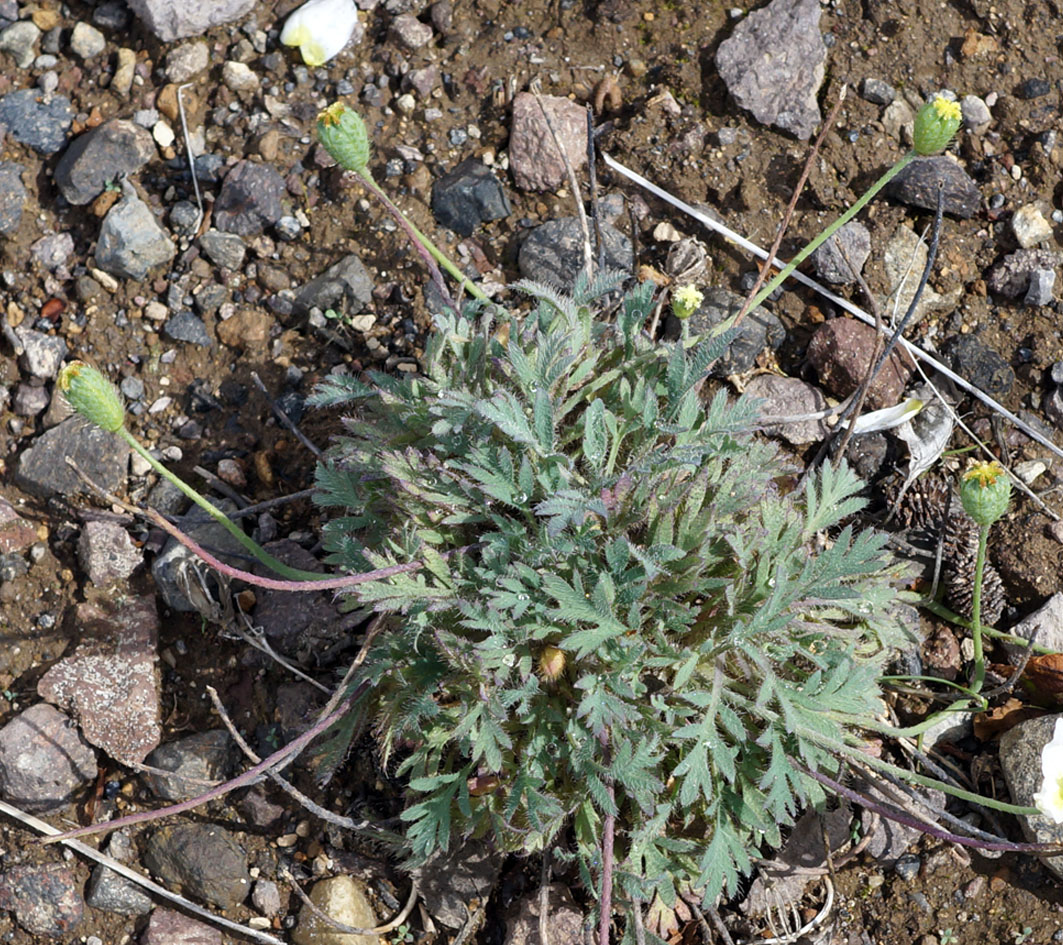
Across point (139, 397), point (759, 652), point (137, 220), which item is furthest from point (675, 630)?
point (137, 220)

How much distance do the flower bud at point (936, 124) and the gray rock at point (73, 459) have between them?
2.86 meters

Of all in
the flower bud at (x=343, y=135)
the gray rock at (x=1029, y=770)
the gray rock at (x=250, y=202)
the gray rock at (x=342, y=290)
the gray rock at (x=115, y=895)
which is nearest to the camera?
the flower bud at (x=343, y=135)

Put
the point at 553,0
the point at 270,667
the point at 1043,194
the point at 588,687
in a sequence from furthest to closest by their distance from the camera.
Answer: the point at 553,0 → the point at 1043,194 → the point at 270,667 → the point at 588,687

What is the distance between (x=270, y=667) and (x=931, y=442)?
2417 millimetres

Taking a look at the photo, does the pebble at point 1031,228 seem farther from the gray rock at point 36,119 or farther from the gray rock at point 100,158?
the gray rock at point 36,119

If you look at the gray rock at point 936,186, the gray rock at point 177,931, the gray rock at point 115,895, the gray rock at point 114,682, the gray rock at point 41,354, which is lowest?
the gray rock at point 177,931

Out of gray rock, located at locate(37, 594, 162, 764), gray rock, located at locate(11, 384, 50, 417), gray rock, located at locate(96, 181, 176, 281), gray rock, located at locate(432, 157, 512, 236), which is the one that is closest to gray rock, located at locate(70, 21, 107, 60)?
gray rock, located at locate(96, 181, 176, 281)

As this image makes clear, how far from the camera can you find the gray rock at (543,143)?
373cm

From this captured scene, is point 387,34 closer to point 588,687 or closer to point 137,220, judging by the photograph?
point 137,220

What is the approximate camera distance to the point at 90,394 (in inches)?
94.5

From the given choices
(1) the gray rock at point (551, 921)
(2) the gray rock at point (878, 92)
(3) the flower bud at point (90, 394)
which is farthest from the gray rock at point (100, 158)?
(1) the gray rock at point (551, 921)

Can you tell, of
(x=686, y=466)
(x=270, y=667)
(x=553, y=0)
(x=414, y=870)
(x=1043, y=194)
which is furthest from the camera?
(x=553, y=0)

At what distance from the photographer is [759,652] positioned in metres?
2.59

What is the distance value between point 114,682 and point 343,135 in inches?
77.7
